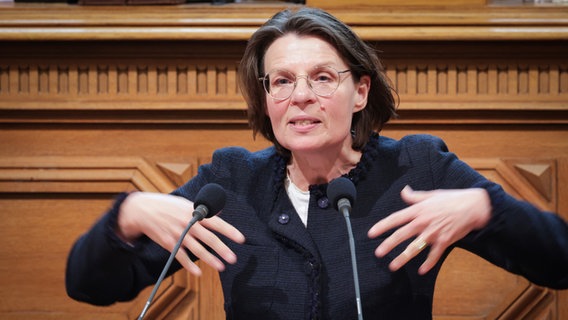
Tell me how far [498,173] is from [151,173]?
1072mm

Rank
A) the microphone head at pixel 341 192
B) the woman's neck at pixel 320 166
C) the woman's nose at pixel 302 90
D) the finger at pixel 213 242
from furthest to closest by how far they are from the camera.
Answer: the woman's neck at pixel 320 166, the woman's nose at pixel 302 90, the finger at pixel 213 242, the microphone head at pixel 341 192

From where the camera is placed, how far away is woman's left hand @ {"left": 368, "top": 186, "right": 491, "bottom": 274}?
5.05 ft

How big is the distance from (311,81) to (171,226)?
0.47 metres

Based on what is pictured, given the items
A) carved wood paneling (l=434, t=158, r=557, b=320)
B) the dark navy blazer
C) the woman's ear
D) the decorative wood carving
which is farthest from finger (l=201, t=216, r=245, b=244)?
carved wood paneling (l=434, t=158, r=557, b=320)

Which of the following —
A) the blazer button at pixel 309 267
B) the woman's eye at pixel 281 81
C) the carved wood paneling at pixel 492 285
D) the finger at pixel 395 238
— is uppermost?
the woman's eye at pixel 281 81

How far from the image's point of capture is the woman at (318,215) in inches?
62.6

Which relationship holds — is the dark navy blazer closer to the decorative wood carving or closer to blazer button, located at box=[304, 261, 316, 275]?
blazer button, located at box=[304, 261, 316, 275]

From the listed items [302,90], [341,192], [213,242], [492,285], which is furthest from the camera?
[492,285]

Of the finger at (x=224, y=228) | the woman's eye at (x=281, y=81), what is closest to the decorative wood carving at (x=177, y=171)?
the woman's eye at (x=281, y=81)

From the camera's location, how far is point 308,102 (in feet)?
5.85

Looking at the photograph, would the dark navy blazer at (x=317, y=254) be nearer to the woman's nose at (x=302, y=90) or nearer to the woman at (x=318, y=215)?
the woman at (x=318, y=215)

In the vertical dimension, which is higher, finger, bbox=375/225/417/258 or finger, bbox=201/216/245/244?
finger, bbox=375/225/417/258

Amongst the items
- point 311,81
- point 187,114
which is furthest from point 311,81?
point 187,114

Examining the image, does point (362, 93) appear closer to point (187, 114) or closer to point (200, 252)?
point (200, 252)
